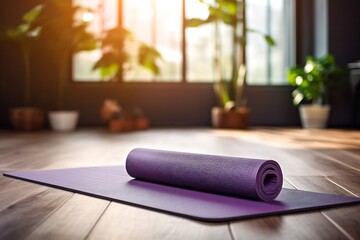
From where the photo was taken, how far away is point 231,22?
16.9 feet

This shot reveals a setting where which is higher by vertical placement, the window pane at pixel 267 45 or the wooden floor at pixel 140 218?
the window pane at pixel 267 45

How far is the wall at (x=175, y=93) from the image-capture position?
5.27 m

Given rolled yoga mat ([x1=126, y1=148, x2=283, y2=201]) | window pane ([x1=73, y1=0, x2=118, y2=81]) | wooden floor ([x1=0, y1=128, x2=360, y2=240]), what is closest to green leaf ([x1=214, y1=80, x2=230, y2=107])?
window pane ([x1=73, y1=0, x2=118, y2=81])

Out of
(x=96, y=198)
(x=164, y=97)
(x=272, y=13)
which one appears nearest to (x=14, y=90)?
(x=164, y=97)

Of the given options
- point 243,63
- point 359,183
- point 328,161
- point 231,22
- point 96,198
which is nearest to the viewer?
point 96,198

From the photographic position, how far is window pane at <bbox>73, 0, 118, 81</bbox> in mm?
5488

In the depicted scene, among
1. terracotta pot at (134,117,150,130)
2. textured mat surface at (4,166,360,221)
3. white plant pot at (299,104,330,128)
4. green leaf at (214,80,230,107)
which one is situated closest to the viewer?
textured mat surface at (4,166,360,221)

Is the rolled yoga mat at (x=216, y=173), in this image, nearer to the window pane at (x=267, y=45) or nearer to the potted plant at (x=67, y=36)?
the potted plant at (x=67, y=36)

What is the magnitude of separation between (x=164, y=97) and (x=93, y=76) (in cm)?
72

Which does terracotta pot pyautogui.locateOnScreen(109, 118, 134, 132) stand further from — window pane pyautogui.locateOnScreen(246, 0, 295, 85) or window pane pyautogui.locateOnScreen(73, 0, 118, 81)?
window pane pyautogui.locateOnScreen(246, 0, 295, 85)

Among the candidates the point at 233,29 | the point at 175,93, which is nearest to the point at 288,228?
the point at 233,29

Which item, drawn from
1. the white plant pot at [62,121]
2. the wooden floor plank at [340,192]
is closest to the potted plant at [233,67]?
the white plant pot at [62,121]

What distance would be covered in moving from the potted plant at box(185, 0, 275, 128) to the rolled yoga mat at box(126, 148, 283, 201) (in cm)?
356

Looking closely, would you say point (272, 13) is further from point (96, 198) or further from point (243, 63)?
point (96, 198)
